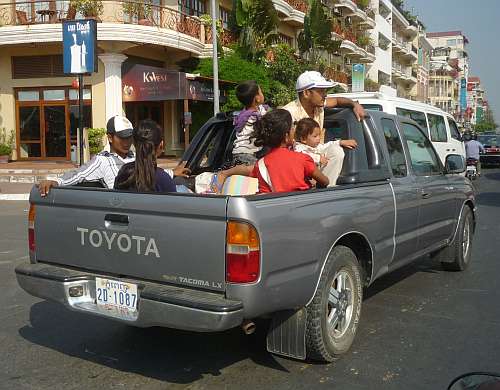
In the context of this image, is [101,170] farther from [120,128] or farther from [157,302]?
[157,302]

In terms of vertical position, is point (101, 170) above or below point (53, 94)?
below

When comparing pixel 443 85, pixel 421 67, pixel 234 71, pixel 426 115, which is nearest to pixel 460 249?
pixel 426 115

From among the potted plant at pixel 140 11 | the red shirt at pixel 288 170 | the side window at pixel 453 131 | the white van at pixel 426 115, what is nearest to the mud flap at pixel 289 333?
the red shirt at pixel 288 170

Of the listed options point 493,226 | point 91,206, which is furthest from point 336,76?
point 91,206

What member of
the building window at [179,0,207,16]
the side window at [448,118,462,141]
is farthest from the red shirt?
the building window at [179,0,207,16]

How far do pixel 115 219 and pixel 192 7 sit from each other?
79.4ft

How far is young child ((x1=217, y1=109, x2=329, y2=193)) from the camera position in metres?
4.10

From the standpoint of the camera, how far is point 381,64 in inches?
2242

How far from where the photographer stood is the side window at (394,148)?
5.12 metres

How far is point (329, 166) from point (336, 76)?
116 ft

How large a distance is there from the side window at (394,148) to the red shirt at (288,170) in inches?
48.7

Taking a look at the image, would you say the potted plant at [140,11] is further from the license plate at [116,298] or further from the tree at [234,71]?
the license plate at [116,298]

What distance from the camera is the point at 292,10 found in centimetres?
3288

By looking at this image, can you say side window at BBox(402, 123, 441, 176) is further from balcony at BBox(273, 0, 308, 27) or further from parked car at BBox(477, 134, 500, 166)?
balcony at BBox(273, 0, 308, 27)
